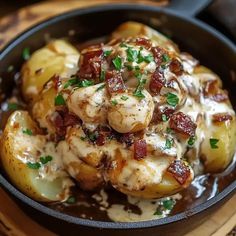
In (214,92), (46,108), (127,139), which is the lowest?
(46,108)

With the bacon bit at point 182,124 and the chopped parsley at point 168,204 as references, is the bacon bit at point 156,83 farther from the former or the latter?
the chopped parsley at point 168,204

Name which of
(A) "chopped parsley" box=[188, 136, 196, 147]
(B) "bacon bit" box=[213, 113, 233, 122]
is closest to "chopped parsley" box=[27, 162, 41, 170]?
(A) "chopped parsley" box=[188, 136, 196, 147]

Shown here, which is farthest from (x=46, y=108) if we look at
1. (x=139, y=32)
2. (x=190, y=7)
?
(x=190, y=7)

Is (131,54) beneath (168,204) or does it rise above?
above

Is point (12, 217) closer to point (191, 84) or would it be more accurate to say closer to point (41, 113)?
point (41, 113)

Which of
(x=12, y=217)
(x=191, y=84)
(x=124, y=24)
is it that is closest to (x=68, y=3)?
(x=124, y=24)

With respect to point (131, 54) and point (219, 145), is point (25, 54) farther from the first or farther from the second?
point (219, 145)

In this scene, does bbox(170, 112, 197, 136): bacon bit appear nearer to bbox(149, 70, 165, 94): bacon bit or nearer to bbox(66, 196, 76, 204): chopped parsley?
bbox(149, 70, 165, 94): bacon bit
